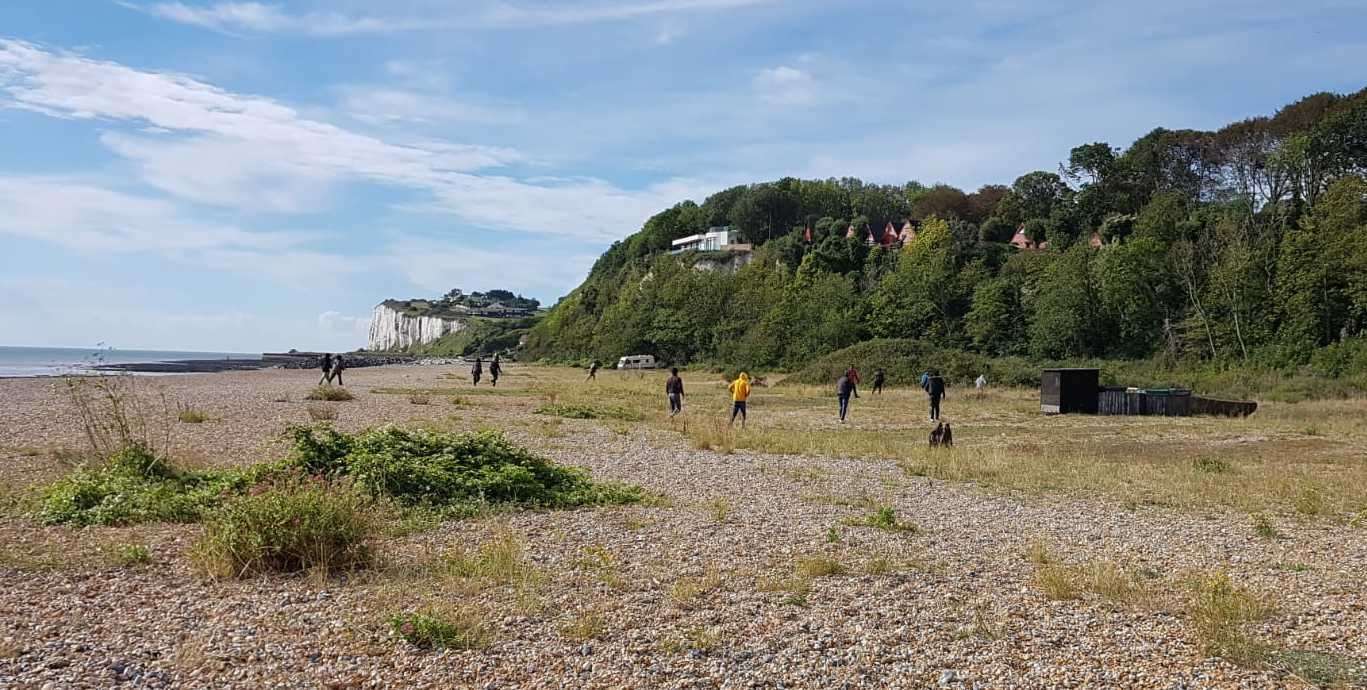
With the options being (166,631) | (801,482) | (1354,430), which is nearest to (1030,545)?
(801,482)

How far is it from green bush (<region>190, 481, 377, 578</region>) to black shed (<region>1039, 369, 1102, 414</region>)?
3120cm

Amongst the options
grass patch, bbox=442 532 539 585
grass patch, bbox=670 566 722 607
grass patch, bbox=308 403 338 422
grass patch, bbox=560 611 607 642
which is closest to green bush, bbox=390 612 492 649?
grass patch, bbox=560 611 607 642

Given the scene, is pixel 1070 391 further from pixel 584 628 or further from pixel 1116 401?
pixel 584 628

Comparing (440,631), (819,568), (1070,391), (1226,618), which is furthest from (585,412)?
(1226,618)

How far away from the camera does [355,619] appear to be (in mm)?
7500

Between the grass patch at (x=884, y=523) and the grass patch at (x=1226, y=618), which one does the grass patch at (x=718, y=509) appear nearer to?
the grass patch at (x=884, y=523)

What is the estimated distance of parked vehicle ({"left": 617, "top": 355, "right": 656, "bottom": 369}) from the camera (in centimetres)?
9581

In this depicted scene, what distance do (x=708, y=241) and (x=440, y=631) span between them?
14165 cm

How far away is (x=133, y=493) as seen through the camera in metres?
11.9

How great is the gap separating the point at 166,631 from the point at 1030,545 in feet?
29.7

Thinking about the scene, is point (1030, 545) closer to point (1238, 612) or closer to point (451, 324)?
point (1238, 612)

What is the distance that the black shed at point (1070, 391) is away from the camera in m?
35.3

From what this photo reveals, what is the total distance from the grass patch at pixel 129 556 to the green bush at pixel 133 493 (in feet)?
5.61

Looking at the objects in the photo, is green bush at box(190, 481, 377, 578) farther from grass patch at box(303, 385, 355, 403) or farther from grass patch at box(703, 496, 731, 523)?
grass patch at box(303, 385, 355, 403)
